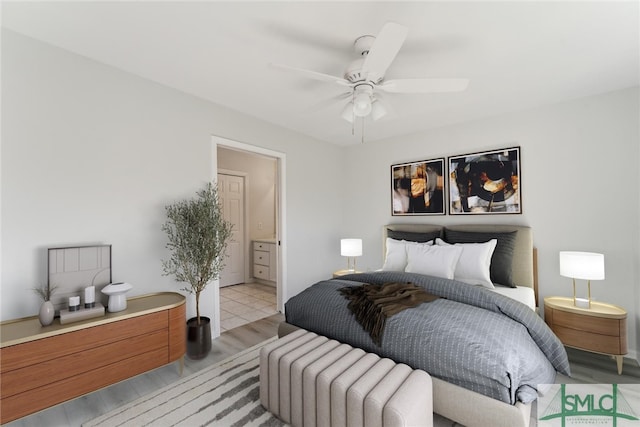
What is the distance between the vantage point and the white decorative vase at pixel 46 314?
1.72 m

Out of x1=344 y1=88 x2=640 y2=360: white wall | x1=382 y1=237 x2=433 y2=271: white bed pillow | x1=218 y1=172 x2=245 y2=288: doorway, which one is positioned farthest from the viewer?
x1=218 y1=172 x2=245 y2=288: doorway

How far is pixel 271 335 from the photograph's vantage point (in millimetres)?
3021

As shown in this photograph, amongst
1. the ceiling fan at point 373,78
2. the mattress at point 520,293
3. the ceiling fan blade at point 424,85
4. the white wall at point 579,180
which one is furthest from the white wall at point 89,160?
the white wall at point 579,180

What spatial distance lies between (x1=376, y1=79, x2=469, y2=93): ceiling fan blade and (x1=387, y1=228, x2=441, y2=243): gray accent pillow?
1.95 m

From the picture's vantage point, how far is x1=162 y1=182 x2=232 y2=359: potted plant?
2.41m

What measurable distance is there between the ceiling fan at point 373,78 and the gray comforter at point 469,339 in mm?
1422

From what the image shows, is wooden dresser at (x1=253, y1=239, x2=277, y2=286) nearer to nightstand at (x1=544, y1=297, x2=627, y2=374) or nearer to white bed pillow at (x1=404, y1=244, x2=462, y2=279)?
white bed pillow at (x1=404, y1=244, x2=462, y2=279)

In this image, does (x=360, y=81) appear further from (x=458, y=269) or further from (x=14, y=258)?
(x=14, y=258)

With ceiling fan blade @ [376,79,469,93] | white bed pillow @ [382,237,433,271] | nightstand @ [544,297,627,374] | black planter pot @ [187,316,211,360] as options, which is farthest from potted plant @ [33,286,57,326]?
nightstand @ [544,297,627,374]

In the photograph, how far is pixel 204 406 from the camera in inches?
72.8

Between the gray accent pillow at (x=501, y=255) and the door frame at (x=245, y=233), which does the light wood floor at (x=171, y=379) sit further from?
the door frame at (x=245, y=233)

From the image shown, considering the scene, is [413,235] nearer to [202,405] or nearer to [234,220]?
[202,405]

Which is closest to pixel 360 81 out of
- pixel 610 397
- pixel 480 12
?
pixel 480 12

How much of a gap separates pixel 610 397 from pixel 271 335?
2807 mm
